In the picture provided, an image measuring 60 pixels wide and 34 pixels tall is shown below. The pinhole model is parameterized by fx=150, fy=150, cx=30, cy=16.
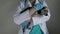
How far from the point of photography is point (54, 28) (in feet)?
5.11

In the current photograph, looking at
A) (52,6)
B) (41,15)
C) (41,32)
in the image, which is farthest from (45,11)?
(52,6)

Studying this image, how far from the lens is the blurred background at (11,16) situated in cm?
149

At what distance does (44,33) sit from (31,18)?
0.58ft

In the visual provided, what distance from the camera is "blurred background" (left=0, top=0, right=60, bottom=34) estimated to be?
58.7 inches

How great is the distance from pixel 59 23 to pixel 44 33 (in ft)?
1.11

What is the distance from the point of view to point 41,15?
1202 mm

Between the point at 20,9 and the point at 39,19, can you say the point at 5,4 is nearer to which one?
the point at 20,9

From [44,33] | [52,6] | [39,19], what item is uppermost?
[52,6]

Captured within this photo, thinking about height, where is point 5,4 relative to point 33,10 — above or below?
above

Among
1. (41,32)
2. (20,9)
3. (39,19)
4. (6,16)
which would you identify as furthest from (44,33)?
(6,16)

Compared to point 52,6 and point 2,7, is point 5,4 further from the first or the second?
point 52,6

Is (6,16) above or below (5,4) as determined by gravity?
below

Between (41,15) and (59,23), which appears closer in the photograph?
(41,15)

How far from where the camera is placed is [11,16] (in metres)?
1.53
